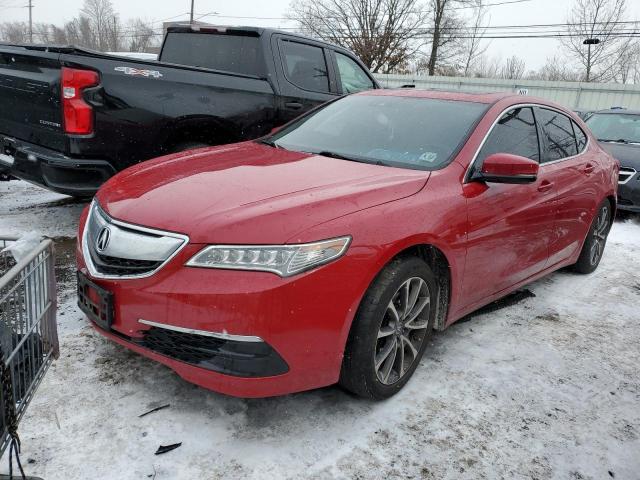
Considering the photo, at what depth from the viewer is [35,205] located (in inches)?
227

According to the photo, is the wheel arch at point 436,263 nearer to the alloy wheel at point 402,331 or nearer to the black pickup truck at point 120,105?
the alloy wheel at point 402,331

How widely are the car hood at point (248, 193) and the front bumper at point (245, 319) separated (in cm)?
18

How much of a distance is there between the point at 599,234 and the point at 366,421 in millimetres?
3586

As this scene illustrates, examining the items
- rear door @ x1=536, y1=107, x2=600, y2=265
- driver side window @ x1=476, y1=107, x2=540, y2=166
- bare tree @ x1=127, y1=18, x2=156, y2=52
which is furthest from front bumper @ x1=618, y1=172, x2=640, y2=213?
bare tree @ x1=127, y1=18, x2=156, y2=52

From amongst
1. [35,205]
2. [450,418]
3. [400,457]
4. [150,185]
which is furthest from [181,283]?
[35,205]

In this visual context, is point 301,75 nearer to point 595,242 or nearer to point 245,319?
point 595,242

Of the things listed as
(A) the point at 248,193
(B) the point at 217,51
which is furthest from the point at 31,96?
(A) the point at 248,193

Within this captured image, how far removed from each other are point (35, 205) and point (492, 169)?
497 centimetres

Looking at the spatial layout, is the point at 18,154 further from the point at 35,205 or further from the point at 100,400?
the point at 100,400

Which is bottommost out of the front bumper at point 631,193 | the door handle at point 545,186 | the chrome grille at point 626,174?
the front bumper at point 631,193

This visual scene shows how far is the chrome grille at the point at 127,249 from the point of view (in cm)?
220

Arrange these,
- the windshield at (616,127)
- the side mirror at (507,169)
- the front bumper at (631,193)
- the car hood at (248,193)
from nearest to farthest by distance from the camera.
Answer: the car hood at (248,193), the side mirror at (507,169), the front bumper at (631,193), the windshield at (616,127)

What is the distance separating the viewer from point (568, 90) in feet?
80.3

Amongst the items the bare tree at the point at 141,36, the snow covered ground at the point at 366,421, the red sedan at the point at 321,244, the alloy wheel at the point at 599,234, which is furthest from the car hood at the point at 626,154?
the bare tree at the point at 141,36
